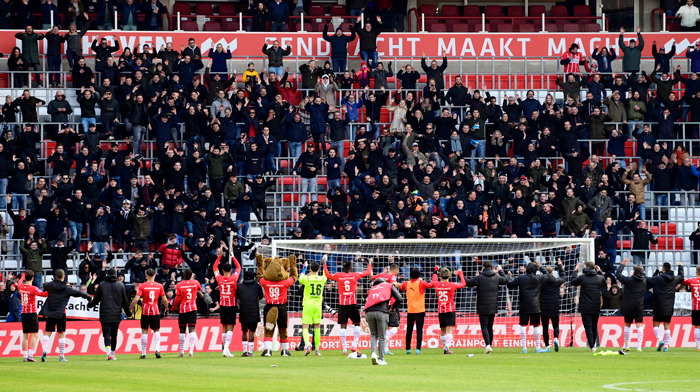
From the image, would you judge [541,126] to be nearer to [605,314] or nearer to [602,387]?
[605,314]

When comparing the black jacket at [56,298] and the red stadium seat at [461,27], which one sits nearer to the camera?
the black jacket at [56,298]

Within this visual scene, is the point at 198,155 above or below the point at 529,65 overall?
below

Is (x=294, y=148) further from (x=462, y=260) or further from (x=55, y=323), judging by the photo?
(x=55, y=323)

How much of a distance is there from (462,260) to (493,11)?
53.6 ft

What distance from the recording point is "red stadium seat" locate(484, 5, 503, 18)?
41.3 metres

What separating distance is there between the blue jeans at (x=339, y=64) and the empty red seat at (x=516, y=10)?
8210mm

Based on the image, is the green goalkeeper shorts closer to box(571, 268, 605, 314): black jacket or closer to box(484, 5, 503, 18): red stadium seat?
box(571, 268, 605, 314): black jacket

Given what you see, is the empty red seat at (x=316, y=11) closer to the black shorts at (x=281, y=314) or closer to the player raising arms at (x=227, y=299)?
the player raising arms at (x=227, y=299)

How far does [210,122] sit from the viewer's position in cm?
3203

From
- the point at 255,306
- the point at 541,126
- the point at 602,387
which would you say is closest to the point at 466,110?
the point at 541,126

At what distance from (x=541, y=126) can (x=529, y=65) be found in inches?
239

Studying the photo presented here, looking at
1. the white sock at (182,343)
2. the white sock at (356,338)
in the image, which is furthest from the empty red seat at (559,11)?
the white sock at (182,343)

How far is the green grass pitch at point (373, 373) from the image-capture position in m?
16.2

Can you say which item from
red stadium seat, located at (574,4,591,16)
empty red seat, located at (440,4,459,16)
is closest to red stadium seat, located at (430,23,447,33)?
empty red seat, located at (440,4,459,16)
